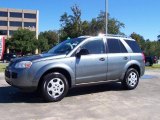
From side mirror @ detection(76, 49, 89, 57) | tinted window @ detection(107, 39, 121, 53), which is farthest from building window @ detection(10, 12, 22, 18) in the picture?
side mirror @ detection(76, 49, 89, 57)

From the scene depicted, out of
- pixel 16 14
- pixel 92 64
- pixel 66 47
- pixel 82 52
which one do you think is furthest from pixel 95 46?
pixel 16 14

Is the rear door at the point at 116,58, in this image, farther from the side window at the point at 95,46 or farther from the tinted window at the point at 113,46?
the side window at the point at 95,46

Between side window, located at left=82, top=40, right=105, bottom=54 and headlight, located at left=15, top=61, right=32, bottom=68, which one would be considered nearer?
headlight, located at left=15, top=61, right=32, bottom=68

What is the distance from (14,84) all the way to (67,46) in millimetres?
1962

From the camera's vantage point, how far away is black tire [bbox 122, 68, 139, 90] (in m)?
11.0

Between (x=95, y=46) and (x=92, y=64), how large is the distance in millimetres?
633

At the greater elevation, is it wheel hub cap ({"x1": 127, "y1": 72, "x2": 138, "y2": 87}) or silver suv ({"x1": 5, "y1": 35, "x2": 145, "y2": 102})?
silver suv ({"x1": 5, "y1": 35, "x2": 145, "y2": 102})

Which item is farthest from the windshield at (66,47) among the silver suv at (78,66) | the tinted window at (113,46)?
the tinted window at (113,46)

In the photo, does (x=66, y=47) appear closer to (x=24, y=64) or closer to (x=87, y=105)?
(x=24, y=64)

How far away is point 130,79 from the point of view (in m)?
11.1

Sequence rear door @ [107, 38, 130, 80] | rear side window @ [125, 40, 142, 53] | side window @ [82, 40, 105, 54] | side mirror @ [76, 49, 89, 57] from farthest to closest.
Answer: rear side window @ [125, 40, 142, 53]
rear door @ [107, 38, 130, 80]
side window @ [82, 40, 105, 54]
side mirror @ [76, 49, 89, 57]

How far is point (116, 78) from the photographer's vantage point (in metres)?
10.6

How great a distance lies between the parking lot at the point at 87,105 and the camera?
7.46 m

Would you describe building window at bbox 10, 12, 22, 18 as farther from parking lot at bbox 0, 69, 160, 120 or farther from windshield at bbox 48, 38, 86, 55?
windshield at bbox 48, 38, 86, 55
